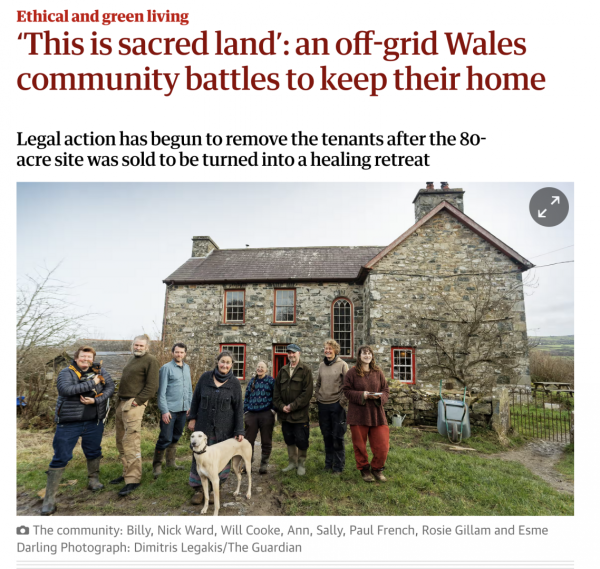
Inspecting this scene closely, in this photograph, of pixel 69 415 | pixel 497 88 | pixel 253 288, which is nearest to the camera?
pixel 69 415

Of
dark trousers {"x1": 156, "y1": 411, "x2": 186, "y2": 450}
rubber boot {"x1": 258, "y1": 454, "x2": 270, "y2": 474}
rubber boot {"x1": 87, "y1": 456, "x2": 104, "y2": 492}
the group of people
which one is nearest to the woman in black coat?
the group of people

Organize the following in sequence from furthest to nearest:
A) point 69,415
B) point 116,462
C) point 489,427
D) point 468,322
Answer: point 468,322, point 489,427, point 116,462, point 69,415

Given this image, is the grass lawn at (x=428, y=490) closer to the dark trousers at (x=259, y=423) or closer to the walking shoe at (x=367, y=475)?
the walking shoe at (x=367, y=475)

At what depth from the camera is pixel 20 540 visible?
354 centimetres

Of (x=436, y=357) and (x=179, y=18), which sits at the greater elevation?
(x=179, y=18)

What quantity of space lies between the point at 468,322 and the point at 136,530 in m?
11.2

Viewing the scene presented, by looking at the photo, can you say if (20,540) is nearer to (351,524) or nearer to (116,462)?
(116,462)

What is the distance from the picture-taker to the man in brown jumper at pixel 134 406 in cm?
453

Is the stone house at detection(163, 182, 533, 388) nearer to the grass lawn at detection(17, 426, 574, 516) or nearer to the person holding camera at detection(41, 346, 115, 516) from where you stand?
the grass lawn at detection(17, 426, 574, 516)

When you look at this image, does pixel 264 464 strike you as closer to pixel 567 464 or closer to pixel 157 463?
pixel 157 463

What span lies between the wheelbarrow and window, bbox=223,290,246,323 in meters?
9.92

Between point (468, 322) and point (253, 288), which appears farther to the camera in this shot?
point (253, 288)

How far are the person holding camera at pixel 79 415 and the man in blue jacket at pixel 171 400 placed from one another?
69 cm

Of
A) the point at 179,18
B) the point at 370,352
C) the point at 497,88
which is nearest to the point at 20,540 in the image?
the point at 370,352
